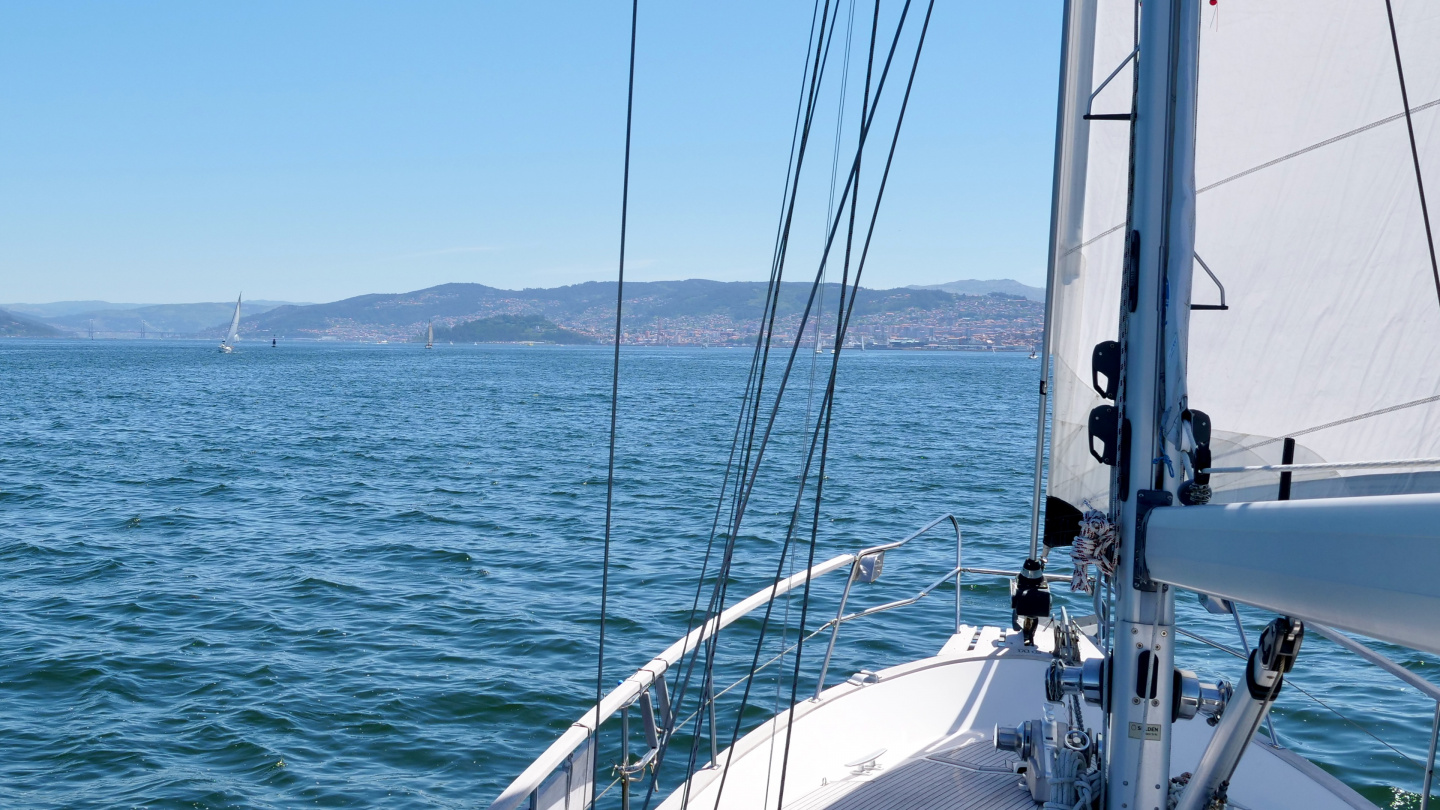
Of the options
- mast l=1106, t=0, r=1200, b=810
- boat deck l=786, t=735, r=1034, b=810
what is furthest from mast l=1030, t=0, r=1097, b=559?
mast l=1106, t=0, r=1200, b=810

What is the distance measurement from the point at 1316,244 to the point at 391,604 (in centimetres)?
1113

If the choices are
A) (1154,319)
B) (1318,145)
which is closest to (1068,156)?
(1318,145)

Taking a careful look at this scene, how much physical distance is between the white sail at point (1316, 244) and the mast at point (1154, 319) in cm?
47

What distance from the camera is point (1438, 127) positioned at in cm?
256

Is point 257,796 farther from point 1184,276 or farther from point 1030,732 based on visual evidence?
point 1184,276

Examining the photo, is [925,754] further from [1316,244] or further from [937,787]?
[1316,244]

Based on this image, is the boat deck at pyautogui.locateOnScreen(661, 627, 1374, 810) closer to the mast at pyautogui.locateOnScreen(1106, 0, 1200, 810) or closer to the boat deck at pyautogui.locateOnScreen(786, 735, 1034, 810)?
the boat deck at pyautogui.locateOnScreen(786, 735, 1034, 810)

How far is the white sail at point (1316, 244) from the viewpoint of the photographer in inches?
107

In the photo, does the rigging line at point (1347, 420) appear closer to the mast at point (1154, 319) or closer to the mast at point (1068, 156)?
the mast at point (1154, 319)

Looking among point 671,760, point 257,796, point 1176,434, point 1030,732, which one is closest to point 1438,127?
point 1176,434

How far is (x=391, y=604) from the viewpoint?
12.4m

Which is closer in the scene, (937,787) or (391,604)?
(937,787)

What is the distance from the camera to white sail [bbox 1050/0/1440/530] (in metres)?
2.71

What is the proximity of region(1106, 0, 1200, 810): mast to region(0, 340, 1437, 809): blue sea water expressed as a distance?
159 cm
